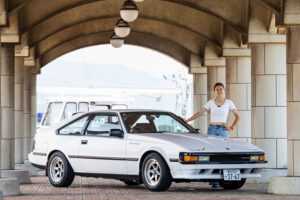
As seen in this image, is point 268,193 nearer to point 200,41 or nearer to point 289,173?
point 289,173

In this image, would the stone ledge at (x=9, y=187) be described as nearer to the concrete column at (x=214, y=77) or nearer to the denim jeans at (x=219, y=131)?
the denim jeans at (x=219, y=131)

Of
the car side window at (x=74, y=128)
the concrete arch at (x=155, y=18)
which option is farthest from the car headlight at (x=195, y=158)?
the concrete arch at (x=155, y=18)

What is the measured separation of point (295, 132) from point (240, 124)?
8.89 m

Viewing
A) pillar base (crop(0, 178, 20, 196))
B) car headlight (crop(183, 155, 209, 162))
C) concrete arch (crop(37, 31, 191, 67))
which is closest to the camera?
car headlight (crop(183, 155, 209, 162))

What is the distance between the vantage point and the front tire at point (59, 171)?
630 inches

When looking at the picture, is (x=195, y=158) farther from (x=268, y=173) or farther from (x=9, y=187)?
(x=268, y=173)

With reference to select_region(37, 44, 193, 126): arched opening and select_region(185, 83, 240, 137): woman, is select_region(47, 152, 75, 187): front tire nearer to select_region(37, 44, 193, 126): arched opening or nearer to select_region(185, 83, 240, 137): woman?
select_region(185, 83, 240, 137): woman

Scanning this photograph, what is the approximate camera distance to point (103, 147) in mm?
15414

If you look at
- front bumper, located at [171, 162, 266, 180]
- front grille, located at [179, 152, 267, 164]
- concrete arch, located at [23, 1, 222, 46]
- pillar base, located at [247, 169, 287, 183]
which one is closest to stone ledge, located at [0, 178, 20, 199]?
front bumper, located at [171, 162, 266, 180]

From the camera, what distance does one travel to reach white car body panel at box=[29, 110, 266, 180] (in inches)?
554

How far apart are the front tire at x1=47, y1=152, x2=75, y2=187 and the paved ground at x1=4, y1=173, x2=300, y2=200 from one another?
0.54 ft

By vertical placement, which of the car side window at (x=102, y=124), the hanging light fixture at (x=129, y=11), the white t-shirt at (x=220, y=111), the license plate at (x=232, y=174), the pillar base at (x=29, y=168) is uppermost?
the hanging light fixture at (x=129, y=11)

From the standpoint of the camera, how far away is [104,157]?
606 inches

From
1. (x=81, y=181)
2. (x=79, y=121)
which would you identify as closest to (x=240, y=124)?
(x=81, y=181)
